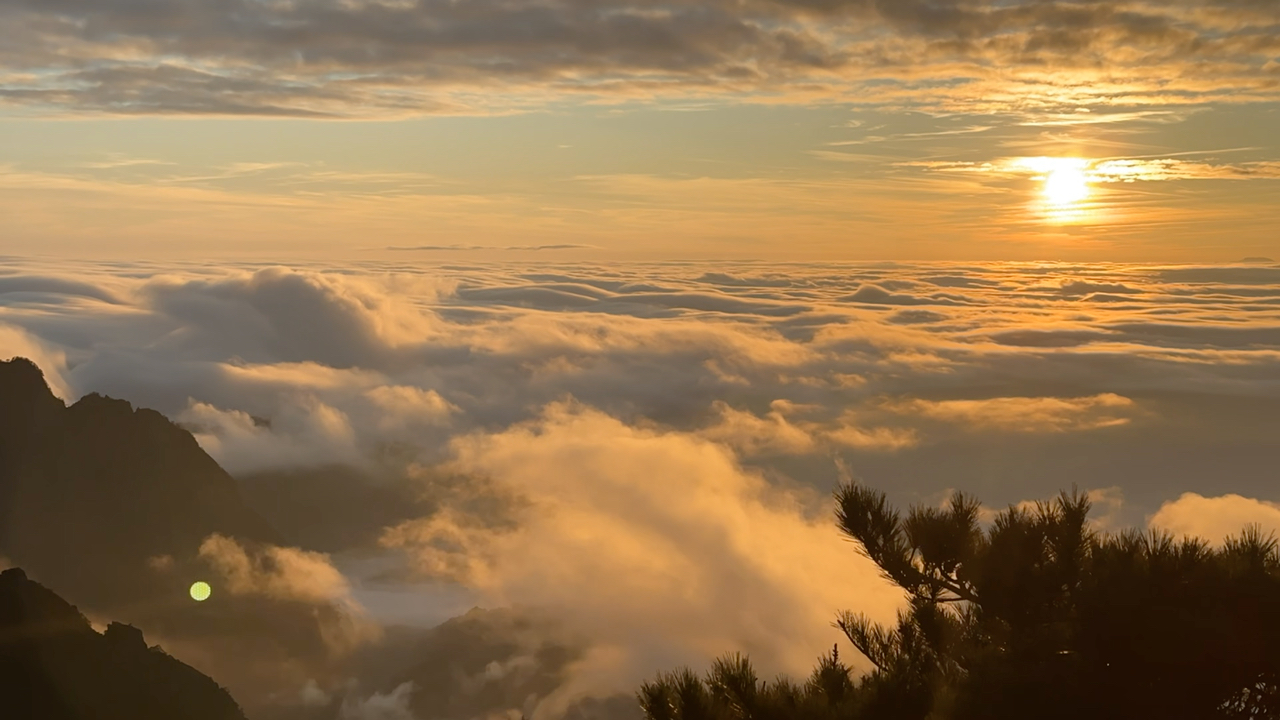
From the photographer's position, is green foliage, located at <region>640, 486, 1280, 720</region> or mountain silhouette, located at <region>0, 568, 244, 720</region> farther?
mountain silhouette, located at <region>0, 568, 244, 720</region>

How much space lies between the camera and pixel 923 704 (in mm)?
11562

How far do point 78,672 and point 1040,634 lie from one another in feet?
410

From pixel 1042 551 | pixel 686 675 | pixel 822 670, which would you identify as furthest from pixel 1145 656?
pixel 686 675

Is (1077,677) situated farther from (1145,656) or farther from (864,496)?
(864,496)

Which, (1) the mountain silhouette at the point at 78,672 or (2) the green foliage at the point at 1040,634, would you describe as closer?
(2) the green foliage at the point at 1040,634

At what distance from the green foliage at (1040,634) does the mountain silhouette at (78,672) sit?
11380 centimetres

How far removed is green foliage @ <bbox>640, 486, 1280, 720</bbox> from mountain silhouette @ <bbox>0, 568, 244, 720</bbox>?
114 m

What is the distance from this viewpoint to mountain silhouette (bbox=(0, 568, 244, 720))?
107438mm

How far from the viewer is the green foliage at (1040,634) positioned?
1105cm

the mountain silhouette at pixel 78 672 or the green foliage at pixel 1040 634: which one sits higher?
the green foliage at pixel 1040 634

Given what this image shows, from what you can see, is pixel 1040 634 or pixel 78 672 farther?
pixel 78 672

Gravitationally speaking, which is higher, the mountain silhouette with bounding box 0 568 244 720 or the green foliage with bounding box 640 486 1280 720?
the green foliage with bounding box 640 486 1280 720

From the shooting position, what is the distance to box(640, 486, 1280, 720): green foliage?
11055 mm

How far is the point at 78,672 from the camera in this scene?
114000 mm
